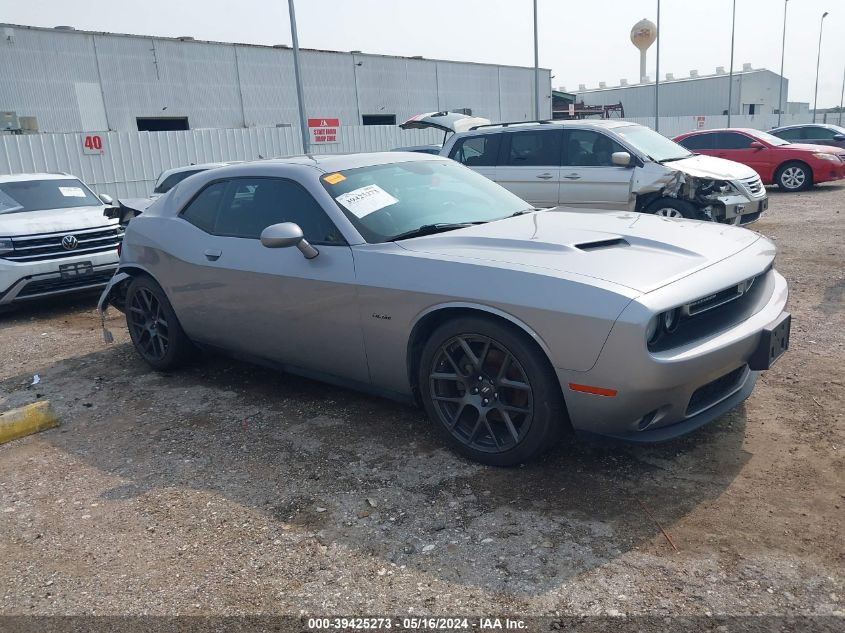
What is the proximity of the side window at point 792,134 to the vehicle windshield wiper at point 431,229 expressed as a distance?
1871 centimetres

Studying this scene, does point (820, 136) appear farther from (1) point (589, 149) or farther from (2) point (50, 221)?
(2) point (50, 221)

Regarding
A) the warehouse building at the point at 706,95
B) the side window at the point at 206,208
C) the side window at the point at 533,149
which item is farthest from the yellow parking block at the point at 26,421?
the warehouse building at the point at 706,95

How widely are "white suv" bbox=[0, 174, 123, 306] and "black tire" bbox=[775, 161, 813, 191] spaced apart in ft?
47.2

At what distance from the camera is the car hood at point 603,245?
3.29m

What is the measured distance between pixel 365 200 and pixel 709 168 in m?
7.20

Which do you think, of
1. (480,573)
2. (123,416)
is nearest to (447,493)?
(480,573)

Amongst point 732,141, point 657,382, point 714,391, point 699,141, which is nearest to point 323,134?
point 699,141

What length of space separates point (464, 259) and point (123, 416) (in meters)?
2.73

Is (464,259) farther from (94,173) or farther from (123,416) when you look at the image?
(94,173)

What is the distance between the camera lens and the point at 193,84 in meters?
28.2

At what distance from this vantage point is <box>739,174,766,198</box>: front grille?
977 cm

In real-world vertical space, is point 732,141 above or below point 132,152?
below

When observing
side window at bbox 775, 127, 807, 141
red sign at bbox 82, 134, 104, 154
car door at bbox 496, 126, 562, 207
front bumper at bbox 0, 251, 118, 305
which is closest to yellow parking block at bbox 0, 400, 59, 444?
front bumper at bbox 0, 251, 118, 305

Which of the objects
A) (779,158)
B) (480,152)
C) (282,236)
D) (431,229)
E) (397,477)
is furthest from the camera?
(779,158)
